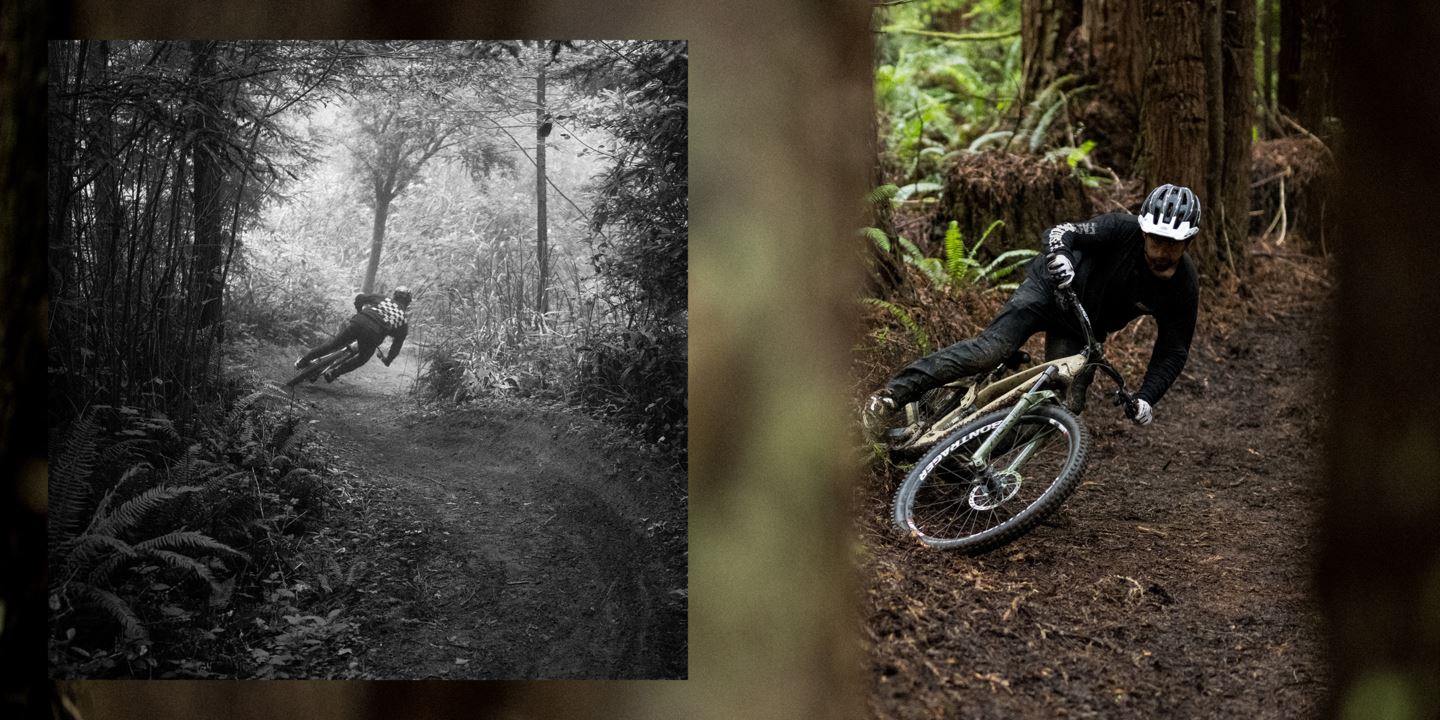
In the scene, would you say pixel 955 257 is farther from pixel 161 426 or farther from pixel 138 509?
pixel 138 509

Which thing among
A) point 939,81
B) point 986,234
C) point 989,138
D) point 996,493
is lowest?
point 996,493

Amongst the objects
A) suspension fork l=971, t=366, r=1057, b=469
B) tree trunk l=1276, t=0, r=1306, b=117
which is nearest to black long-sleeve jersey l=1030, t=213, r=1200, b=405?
suspension fork l=971, t=366, r=1057, b=469

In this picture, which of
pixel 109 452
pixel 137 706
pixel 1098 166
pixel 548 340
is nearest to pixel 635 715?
pixel 548 340

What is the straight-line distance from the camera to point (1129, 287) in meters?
4.00

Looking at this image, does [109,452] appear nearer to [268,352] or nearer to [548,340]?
[268,352]

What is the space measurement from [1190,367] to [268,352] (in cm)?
458

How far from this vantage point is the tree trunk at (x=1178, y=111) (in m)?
5.97

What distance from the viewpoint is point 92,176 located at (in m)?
3.08

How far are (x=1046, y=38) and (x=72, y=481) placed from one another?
25.9ft

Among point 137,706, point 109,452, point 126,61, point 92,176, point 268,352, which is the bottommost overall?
point 137,706

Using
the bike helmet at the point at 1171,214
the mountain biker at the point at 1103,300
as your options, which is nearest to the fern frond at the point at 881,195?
the mountain biker at the point at 1103,300

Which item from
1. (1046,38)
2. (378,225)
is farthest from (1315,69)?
(378,225)

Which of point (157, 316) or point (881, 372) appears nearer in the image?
point (157, 316)

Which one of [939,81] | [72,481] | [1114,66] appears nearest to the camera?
[72,481]
